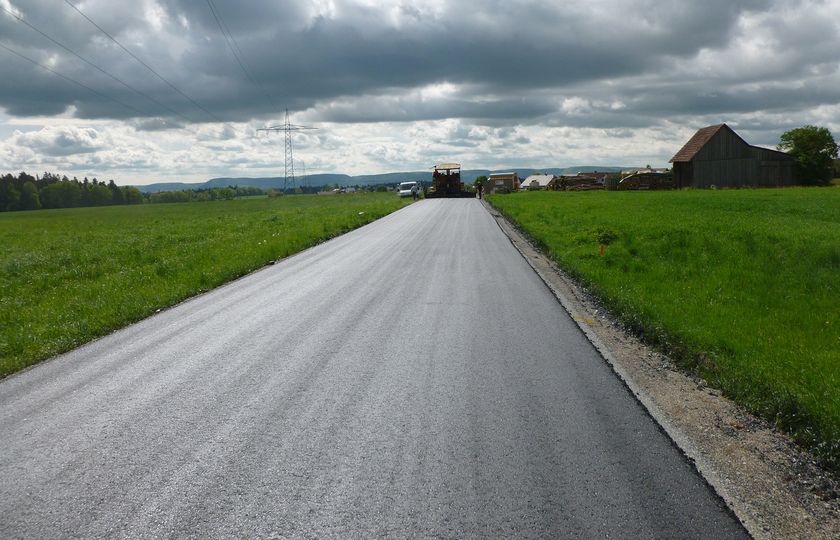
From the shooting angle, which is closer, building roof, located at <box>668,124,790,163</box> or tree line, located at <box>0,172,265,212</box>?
building roof, located at <box>668,124,790,163</box>

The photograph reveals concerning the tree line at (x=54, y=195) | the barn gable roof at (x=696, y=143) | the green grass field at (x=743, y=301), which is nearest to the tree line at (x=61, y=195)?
the tree line at (x=54, y=195)

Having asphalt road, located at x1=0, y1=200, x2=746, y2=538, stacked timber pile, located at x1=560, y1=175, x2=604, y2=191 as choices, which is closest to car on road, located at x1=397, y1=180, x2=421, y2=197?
stacked timber pile, located at x1=560, y1=175, x2=604, y2=191

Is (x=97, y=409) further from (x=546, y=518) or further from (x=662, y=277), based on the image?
(x=662, y=277)

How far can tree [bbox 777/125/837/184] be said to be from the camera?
2645 inches

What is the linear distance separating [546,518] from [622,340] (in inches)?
194

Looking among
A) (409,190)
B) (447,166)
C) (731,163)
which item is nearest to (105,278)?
(447,166)

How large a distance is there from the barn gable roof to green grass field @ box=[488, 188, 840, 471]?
160 ft

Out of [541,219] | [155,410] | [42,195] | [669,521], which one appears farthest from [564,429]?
[42,195]

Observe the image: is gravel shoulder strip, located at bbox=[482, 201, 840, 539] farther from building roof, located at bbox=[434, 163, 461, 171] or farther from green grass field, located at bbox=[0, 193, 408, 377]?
building roof, located at bbox=[434, 163, 461, 171]

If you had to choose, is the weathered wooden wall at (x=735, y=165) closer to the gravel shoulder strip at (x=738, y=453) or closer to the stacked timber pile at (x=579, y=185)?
the stacked timber pile at (x=579, y=185)

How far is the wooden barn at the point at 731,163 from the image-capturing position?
65.0 m

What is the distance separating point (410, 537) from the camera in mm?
3459

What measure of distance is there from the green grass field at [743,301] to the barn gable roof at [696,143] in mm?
48727

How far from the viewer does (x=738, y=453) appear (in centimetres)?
468
